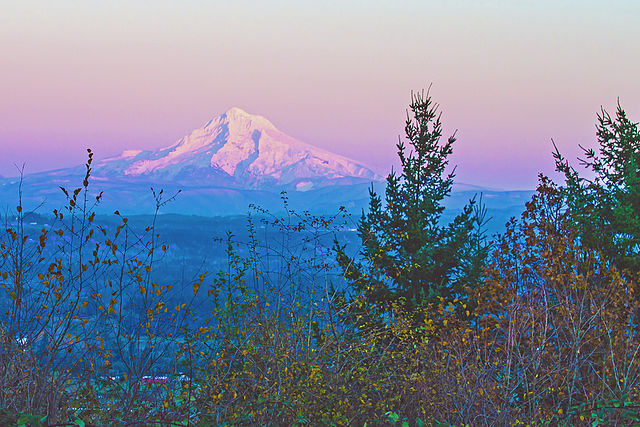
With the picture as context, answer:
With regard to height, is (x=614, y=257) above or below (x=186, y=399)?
above

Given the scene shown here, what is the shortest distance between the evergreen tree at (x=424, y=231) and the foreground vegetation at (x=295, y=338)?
3.27 m

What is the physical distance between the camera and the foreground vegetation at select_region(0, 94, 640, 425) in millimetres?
6355

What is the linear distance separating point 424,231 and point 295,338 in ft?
32.8

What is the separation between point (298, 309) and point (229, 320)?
1.01 metres

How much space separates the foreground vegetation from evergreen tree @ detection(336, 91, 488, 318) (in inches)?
129

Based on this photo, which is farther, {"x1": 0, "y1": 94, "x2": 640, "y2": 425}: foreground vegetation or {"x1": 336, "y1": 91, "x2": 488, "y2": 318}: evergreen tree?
{"x1": 336, "y1": 91, "x2": 488, "y2": 318}: evergreen tree

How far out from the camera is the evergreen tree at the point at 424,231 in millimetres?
16891

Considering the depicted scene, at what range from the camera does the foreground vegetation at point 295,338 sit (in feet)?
20.9

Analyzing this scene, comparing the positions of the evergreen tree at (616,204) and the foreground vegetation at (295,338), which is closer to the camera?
the foreground vegetation at (295,338)

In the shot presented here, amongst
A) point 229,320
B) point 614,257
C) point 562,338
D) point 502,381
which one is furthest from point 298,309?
point 614,257

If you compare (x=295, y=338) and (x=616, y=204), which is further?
(x=616, y=204)

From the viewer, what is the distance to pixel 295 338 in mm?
8266

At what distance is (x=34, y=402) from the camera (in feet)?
20.4

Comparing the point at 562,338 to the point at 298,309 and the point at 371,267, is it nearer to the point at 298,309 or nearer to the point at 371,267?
the point at 371,267
